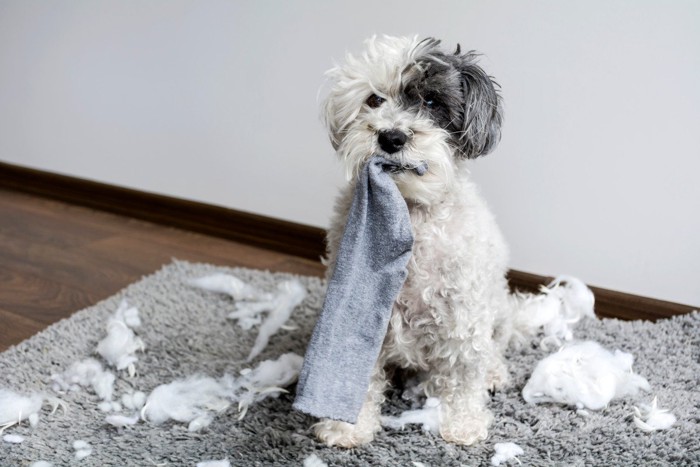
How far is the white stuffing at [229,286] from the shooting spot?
1776 millimetres

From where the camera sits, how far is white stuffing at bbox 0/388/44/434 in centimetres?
123

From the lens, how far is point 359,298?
1062 mm

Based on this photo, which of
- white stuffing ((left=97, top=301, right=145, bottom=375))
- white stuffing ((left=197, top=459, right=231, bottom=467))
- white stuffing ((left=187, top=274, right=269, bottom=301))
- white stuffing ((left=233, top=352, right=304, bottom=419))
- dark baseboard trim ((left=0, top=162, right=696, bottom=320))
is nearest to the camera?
white stuffing ((left=197, top=459, right=231, bottom=467))

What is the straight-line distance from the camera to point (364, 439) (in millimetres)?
1180

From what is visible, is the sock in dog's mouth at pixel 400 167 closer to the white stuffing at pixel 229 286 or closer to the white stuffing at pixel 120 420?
the white stuffing at pixel 120 420

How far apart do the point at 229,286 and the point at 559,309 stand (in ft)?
2.92

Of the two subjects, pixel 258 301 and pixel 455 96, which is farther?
pixel 258 301

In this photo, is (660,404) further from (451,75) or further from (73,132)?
(73,132)

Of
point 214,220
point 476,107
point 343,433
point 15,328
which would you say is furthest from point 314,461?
point 214,220

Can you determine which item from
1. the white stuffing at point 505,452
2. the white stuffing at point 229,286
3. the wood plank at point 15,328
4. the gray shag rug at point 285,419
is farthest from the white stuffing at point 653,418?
the wood plank at point 15,328

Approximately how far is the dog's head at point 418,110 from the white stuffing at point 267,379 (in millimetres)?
521

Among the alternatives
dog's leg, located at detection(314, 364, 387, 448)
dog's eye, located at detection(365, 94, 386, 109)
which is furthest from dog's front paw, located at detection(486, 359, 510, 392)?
dog's eye, located at detection(365, 94, 386, 109)

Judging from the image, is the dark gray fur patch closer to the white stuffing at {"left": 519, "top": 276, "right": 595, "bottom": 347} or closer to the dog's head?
the dog's head

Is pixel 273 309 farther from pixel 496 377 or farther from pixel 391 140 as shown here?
pixel 391 140
